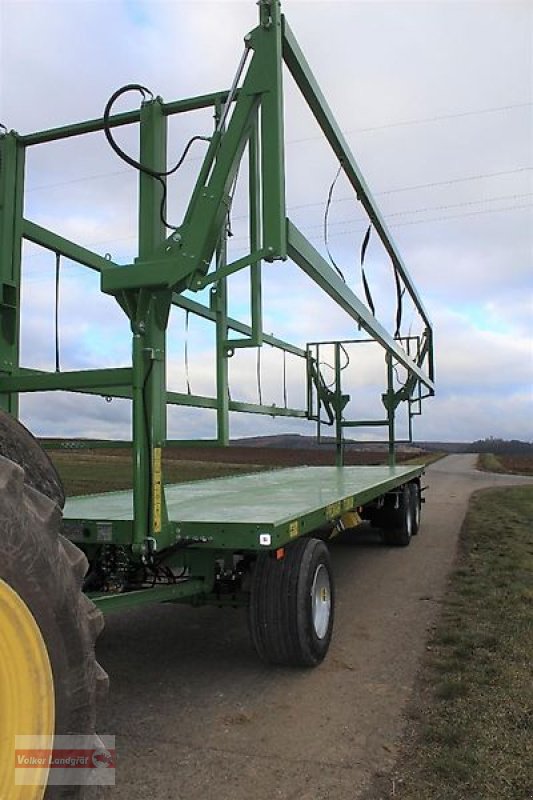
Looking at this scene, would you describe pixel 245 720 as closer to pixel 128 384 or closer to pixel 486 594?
pixel 128 384

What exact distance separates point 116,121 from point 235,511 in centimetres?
270

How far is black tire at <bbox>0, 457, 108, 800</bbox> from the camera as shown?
2.19 meters

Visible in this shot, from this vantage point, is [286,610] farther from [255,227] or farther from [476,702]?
[255,227]

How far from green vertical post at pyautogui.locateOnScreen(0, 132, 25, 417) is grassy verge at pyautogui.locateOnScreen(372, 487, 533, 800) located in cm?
293

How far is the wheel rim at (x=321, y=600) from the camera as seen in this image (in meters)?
4.81

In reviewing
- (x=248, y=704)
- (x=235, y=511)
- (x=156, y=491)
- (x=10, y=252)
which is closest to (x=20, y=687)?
(x=156, y=491)

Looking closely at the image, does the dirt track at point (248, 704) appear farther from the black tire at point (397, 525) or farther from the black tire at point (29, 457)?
the black tire at point (397, 525)

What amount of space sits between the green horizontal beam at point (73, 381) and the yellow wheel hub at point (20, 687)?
1.64 metres

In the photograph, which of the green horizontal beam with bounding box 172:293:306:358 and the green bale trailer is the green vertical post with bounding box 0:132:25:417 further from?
the green horizontal beam with bounding box 172:293:306:358

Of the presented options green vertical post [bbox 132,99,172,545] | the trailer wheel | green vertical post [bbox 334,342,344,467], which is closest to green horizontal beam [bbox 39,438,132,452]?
green vertical post [bbox 132,99,172,545]

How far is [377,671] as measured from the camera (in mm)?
4719

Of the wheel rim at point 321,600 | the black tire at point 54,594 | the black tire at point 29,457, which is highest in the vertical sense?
the black tire at point 29,457

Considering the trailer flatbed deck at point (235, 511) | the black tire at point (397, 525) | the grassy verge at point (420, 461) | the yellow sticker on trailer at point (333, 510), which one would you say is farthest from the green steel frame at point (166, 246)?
the grassy verge at point (420, 461)

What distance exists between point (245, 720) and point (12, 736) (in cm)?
199
